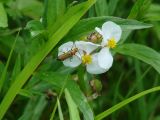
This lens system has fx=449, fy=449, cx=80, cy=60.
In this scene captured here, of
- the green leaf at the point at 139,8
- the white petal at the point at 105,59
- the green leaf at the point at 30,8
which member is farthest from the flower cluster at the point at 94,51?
the green leaf at the point at 30,8

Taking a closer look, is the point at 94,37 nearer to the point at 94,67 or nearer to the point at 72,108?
the point at 94,67

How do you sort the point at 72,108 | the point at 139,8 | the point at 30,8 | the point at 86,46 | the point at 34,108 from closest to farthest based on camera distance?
1. the point at 72,108
2. the point at 86,46
3. the point at 139,8
4. the point at 34,108
5. the point at 30,8

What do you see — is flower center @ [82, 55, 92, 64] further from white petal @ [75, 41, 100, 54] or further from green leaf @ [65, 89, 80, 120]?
green leaf @ [65, 89, 80, 120]

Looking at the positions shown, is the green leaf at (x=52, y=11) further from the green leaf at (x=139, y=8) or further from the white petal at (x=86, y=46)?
the green leaf at (x=139, y=8)

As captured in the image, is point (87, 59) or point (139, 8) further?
point (139, 8)

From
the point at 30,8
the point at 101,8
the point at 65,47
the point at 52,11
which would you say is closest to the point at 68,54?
the point at 65,47

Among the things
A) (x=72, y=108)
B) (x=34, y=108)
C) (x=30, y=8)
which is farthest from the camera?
(x=30, y=8)

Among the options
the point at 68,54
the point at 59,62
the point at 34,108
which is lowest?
the point at 34,108

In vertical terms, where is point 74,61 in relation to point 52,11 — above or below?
below
